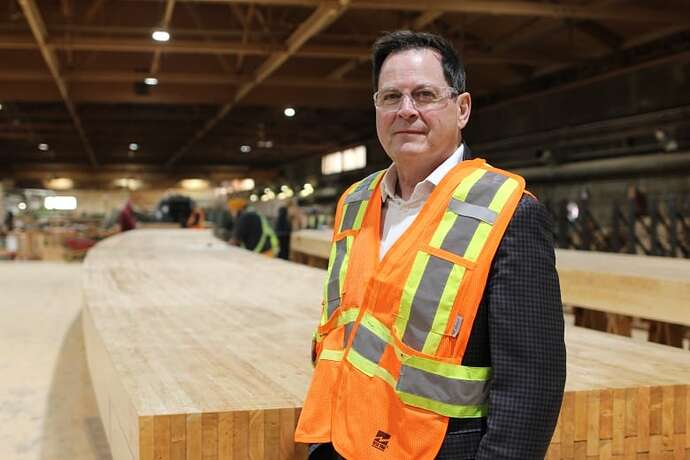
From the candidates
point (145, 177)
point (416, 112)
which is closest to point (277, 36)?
point (416, 112)

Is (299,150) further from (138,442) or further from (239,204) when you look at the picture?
(138,442)

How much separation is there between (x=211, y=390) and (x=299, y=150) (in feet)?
81.1

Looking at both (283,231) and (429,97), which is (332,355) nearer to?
(429,97)

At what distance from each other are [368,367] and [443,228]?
0.34 metres

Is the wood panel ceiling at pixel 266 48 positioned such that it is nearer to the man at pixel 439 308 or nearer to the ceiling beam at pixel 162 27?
the ceiling beam at pixel 162 27

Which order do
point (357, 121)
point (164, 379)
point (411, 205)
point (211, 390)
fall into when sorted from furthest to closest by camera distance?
point (357, 121) → point (164, 379) → point (211, 390) → point (411, 205)

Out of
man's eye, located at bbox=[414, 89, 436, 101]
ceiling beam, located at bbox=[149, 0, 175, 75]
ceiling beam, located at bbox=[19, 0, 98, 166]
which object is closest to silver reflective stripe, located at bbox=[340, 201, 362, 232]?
man's eye, located at bbox=[414, 89, 436, 101]

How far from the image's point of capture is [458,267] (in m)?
1.46

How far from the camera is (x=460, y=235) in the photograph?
1482 mm

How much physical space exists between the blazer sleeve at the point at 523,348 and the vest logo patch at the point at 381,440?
0.61ft

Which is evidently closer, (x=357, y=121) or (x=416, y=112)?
(x=416, y=112)

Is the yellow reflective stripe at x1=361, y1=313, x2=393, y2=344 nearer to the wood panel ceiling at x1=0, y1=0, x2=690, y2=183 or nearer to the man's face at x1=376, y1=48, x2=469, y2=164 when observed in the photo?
the man's face at x1=376, y1=48, x2=469, y2=164

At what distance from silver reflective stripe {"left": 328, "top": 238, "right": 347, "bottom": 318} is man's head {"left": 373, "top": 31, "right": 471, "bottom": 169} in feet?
0.99

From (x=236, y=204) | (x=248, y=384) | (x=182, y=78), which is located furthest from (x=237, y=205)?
(x=248, y=384)
